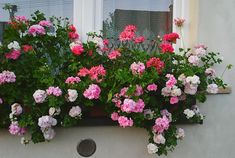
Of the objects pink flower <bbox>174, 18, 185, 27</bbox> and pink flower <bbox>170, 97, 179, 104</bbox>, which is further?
pink flower <bbox>174, 18, 185, 27</bbox>

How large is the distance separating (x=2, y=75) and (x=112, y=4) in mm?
1104

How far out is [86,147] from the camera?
2566 mm

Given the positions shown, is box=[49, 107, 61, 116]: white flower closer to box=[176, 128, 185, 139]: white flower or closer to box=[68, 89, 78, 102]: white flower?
box=[68, 89, 78, 102]: white flower

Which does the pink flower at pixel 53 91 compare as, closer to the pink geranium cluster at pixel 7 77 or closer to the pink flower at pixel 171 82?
the pink geranium cluster at pixel 7 77

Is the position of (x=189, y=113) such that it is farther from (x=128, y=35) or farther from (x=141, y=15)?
(x=141, y=15)

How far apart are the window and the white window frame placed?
79 mm

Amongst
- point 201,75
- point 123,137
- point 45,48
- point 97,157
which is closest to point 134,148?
point 123,137

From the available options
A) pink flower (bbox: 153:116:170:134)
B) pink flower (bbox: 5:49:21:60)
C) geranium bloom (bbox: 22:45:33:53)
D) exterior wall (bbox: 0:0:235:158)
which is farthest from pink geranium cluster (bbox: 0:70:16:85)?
pink flower (bbox: 153:116:170:134)

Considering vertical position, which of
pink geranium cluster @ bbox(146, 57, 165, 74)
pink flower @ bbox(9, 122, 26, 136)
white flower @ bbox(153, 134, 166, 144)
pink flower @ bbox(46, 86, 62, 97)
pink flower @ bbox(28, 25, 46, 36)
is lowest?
white flower @ bbox(153, 134, 166, 144)

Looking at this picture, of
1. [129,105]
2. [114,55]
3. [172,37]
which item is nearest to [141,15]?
[172,37]

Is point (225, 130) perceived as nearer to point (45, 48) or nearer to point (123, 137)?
point (123, 137)

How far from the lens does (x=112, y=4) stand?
9.45ft

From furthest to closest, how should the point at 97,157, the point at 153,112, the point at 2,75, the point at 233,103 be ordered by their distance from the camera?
the point at 233,103, the point at 97,157, the point at 153,112, the point at 2,75

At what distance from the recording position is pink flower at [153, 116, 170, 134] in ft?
7.79
